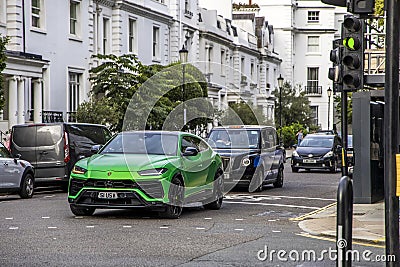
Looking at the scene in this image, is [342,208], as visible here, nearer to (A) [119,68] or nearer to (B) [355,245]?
(B) [355,245]

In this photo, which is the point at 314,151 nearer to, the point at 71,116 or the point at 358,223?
the point at 71,116

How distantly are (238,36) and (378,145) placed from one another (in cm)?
4583

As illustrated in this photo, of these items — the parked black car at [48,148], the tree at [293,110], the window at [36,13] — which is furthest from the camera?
the tree at [293,110]

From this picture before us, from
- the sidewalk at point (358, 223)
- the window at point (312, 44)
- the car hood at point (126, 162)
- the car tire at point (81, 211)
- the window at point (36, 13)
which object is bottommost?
the sidewalk at point (358, 223)

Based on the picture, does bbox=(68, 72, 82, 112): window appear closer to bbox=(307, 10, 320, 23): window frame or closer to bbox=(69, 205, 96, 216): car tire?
bbox=(69, 205, 96, 216): car tire

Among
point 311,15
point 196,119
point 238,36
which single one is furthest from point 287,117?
point 196,119

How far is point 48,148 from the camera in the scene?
23.7 m

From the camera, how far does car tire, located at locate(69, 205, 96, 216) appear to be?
16.1 m

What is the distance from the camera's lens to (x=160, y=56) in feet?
163

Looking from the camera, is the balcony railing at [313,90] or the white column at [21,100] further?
the balcony railing at [313,90]

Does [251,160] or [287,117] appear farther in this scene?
[287,117]

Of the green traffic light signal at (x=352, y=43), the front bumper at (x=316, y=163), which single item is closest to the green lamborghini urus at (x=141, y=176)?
the green traffic light signal at (x=352, y=43)

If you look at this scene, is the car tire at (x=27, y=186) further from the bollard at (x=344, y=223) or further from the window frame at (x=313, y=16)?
the window frame at (x=313, y=16)

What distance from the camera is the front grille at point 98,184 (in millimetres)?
15453
